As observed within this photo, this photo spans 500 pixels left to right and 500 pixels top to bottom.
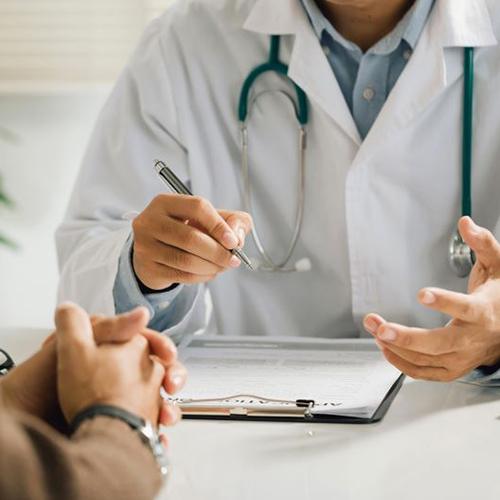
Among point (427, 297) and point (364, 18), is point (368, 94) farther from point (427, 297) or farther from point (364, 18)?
point (427, 297)

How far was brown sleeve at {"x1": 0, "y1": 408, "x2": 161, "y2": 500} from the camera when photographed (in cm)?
59

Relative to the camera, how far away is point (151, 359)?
831mm

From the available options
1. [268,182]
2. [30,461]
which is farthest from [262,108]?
[30,461]

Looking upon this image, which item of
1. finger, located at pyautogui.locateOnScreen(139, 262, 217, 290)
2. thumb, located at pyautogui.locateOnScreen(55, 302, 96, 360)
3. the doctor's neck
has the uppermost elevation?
the doctor's neck

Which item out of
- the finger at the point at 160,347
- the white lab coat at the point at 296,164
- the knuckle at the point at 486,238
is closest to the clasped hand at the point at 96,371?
the finger at the point at 160,347

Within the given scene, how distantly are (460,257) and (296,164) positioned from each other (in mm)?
280

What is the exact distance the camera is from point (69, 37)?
247 centimetres

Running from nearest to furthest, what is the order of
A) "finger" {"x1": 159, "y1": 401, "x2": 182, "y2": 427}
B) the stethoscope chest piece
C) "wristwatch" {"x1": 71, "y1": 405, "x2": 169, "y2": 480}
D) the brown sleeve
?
the brown sleeve < "wristwatch" {"x1": 71, "y1": 405, "x2": 169, "y2": 480} < "finger" {"x1": 159, "y1": 401, "x2": 182, "y2": 427} < the stethoscope chest piece

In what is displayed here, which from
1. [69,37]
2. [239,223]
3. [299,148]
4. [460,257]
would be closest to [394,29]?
[299,148]

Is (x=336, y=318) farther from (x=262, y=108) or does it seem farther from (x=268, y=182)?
(x=262, y=108)

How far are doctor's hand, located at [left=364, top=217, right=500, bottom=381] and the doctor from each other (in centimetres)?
32

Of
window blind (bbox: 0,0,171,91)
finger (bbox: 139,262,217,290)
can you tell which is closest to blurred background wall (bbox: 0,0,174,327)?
window blind (bbox: 0,0,171,91)

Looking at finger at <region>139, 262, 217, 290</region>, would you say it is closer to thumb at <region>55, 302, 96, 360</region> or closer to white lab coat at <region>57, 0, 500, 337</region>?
white lab coat at <region>57, 0, 500, 337</region>

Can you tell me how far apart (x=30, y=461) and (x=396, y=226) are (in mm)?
970
